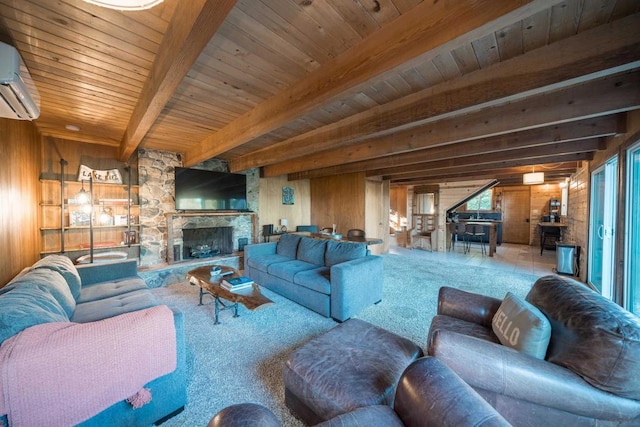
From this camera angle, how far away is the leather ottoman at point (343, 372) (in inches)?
47.0

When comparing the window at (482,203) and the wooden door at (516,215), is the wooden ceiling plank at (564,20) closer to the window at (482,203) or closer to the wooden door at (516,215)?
the window at (482,203)

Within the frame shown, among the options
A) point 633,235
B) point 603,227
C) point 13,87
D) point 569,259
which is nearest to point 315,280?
point 13,87

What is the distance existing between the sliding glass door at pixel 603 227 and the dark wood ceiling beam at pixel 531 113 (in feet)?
5.08

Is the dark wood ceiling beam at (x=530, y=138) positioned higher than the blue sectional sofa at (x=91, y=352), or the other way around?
the dark wood ceiling beam at (x=530, y=138)

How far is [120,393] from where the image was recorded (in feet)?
3.97

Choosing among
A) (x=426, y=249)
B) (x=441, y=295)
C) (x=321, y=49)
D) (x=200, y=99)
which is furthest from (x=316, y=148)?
(x=426, y=249)

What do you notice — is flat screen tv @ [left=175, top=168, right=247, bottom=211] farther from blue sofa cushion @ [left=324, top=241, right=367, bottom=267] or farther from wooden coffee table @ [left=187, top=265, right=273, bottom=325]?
blue sofa cushion @ [left=324, top=241, right=367, bottom=267]

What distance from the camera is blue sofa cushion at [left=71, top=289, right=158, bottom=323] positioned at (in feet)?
6.17

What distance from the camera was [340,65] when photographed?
5.81 ft

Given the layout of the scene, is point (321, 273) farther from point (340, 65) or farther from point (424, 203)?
point (424, 203)

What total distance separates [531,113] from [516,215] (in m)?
8.29

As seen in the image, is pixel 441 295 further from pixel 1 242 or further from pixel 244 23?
pixel 1 242

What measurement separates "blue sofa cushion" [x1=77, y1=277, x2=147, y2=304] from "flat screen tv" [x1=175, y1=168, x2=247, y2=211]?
221 centimetres

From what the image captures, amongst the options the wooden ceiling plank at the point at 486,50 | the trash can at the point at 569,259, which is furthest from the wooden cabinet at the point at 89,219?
the trash can at the point at 569,259
